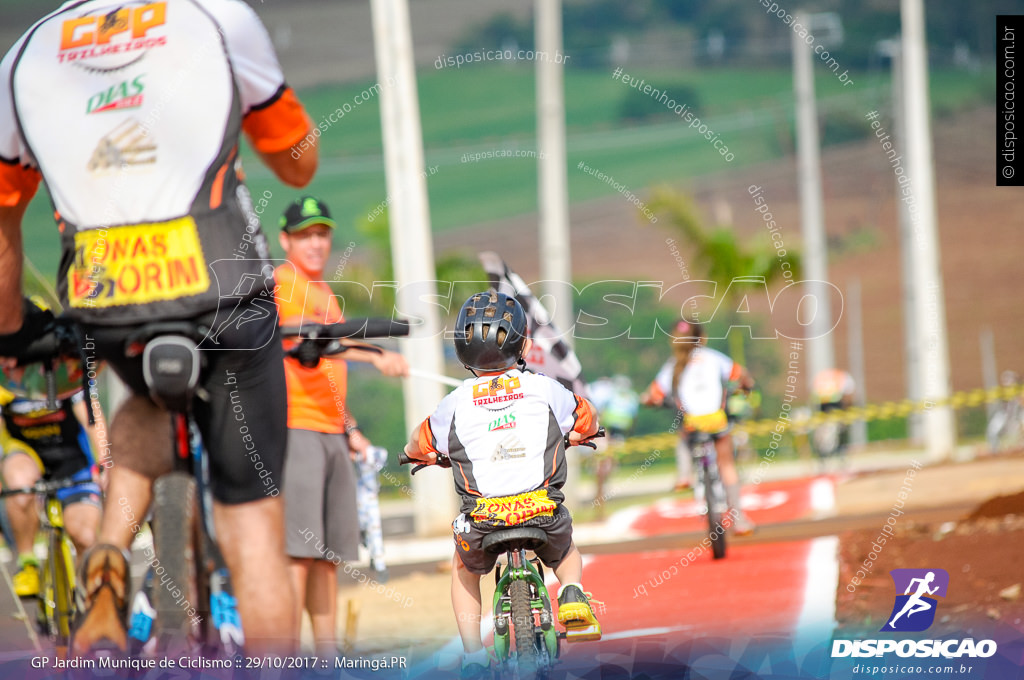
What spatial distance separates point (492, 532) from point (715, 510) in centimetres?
508

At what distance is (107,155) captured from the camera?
3.46 metres

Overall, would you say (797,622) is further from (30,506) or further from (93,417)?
(30,506)

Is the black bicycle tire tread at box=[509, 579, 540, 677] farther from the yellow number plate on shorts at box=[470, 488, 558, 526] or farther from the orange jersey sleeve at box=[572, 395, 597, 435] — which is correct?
the orange jersey sleeve at box=[572, 395, 597, 435]

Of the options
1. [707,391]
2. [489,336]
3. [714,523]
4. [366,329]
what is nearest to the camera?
[366,329]

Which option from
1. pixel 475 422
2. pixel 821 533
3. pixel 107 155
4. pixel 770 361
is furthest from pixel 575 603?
pixel 770 361

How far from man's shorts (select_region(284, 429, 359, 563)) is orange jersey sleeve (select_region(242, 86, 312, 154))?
2.17 metres

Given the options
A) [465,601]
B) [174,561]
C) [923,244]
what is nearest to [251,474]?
[174,561]

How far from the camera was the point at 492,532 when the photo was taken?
4.55 m

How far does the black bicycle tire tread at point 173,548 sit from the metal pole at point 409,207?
1072 centimetres

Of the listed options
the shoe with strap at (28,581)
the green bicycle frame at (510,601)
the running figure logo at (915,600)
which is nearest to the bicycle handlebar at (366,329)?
the green bicycle frame at (510,601)

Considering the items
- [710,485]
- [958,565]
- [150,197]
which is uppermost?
[150,197]

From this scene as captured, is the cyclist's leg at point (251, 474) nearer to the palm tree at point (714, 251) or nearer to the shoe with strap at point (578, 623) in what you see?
the shoe with strap at point (578, 623)

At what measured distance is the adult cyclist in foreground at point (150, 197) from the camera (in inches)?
Result: 136

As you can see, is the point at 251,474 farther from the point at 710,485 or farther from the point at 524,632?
the point at 710,485
